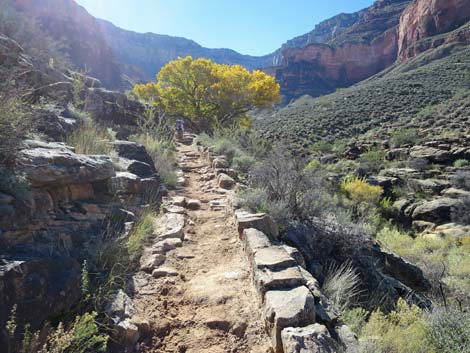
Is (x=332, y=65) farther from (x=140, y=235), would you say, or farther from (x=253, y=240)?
(x=140, y=235)

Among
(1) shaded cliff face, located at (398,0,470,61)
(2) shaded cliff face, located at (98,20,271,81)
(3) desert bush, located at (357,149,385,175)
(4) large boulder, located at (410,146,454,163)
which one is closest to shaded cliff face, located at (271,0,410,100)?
(1) shaded cliff face, located at (398,0,470,61)

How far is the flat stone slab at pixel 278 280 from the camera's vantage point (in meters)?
2.65

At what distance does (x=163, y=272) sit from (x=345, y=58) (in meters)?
91.8

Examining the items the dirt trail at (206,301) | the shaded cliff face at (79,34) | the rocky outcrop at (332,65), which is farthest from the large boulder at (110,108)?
the rocky outcrop at (332,65)

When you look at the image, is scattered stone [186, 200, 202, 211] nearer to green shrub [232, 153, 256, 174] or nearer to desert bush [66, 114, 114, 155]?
desert bush [66, 114, 114, 155]

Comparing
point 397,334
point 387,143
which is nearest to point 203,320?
point 397,334

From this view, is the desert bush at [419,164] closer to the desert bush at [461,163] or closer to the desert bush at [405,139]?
the desert bush at [461,163]

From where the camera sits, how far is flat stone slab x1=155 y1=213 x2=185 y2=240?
154 inches

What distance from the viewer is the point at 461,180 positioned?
1203cm

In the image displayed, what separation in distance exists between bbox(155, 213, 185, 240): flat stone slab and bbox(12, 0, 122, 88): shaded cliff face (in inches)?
1862

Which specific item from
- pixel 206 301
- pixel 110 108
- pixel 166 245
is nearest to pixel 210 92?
pixel 110 108

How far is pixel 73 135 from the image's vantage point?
4398 mm

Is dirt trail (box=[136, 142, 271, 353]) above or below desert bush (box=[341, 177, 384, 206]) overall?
above

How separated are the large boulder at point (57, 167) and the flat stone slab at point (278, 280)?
203cm
